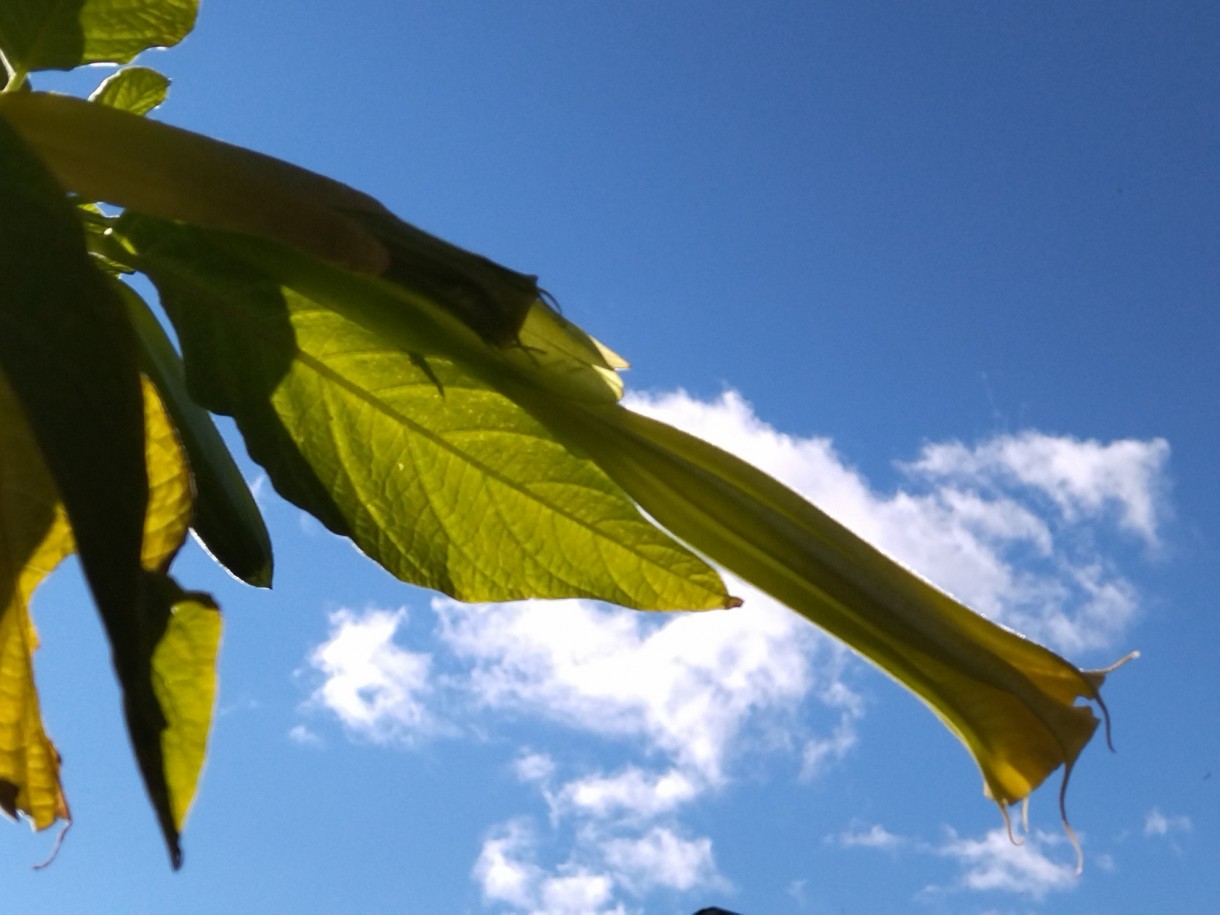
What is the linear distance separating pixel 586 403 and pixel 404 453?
0.18 feet

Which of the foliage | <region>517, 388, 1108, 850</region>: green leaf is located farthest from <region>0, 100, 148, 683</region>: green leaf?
<region>517, 388, 1108, 850</region>: green leaf

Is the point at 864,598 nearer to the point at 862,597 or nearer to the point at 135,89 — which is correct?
the point at 862,597

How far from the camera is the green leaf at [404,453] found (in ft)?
0.97

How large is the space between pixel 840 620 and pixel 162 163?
18cm

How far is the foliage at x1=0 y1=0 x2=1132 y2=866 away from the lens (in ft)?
0.73

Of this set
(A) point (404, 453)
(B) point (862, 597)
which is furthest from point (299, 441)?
(B) point (862, 597)

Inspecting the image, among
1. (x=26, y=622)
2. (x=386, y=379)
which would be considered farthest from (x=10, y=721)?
(x=386, y=379)

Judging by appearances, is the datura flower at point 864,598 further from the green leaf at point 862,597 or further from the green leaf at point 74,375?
the green leaf at point 74,375

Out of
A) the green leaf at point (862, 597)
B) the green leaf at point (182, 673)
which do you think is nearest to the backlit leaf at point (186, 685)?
the green leaf at point (182, 673)

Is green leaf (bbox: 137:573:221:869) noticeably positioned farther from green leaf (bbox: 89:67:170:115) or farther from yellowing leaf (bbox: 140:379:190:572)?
green leaf (bbox: 89:67:170:115)

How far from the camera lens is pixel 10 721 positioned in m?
0.32

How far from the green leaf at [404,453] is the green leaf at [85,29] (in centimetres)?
5

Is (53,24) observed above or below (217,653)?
above

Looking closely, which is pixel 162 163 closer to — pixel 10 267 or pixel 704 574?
pixel 10 267
